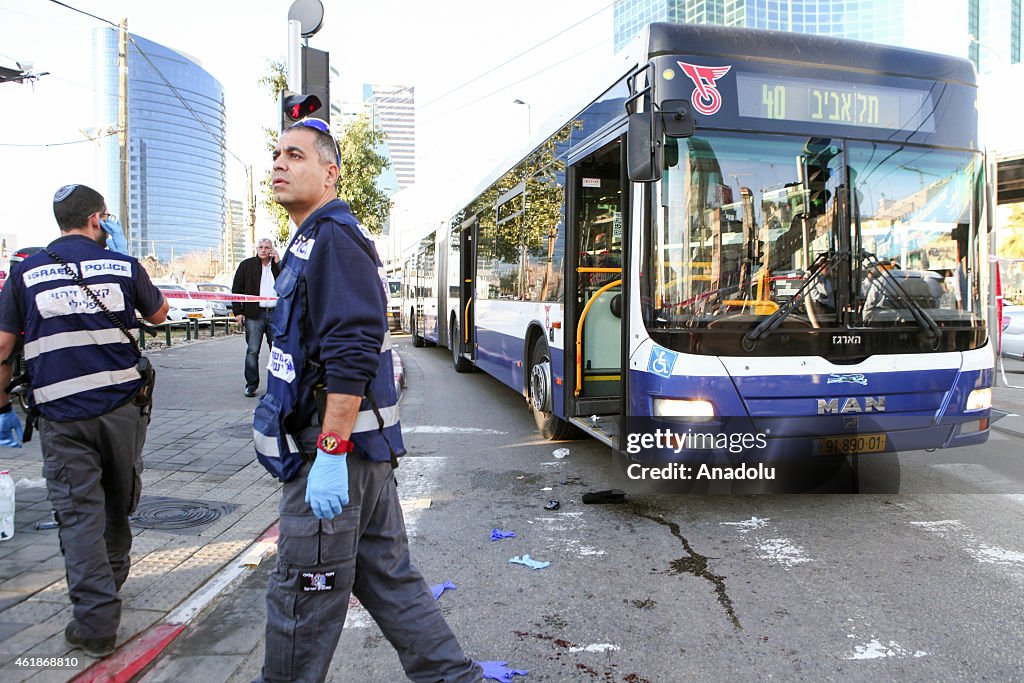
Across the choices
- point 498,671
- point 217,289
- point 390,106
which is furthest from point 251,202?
point 498,671

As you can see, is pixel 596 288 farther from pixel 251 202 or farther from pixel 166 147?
pixel 166 147

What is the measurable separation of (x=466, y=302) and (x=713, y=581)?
30.1 ft

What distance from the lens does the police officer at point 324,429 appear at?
7.52 feet

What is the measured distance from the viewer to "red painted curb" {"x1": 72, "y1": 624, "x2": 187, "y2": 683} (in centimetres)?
298

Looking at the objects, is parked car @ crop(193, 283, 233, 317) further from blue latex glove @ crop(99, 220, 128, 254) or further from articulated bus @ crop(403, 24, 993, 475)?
articulated bus @ crop(403, 24, 993, 475)

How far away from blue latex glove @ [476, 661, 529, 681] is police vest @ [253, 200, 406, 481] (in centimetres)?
112

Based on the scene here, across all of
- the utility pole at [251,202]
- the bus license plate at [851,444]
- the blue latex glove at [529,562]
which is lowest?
the blue latex glove at [529,562]

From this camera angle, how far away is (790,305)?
485cm

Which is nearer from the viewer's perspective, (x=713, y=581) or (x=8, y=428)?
(x=8, y=428)

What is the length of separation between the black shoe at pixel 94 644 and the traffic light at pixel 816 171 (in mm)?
4501

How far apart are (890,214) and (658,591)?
116 inches

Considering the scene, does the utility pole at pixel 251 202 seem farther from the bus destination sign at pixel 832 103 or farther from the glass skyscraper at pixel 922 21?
the glass skyscraper at pixel 922 21

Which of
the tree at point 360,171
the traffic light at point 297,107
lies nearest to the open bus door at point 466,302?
the traffic light at point 297,107

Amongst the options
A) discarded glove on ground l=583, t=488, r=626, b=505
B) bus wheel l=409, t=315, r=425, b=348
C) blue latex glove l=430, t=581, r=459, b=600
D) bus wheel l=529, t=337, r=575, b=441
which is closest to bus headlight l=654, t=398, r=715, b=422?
discarded glove on ground l=583, t=488, r=626, b=505
